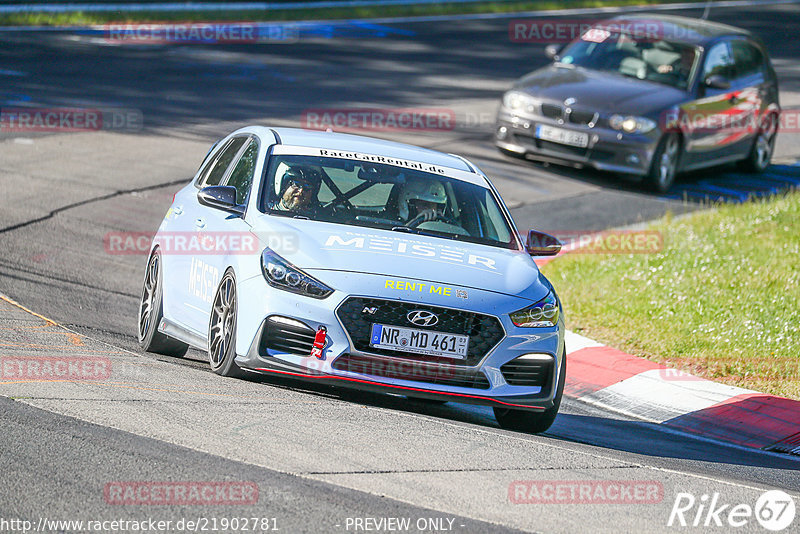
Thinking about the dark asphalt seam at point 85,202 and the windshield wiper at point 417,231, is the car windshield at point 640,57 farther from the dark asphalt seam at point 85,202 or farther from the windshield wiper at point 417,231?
the windshield wiper at point 417,231

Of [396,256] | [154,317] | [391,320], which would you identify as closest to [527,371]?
[391,320]

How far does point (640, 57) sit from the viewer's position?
17641 mm

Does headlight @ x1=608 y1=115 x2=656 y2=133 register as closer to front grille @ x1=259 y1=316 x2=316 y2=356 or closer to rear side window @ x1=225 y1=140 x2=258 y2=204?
rear side window @ x1=225 y1=140 x2=258 y2=204

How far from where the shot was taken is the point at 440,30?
29.6m

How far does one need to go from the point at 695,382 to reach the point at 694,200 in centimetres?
773

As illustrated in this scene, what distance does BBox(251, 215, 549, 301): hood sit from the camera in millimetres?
6996

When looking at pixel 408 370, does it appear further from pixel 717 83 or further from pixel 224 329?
pixel 717 83

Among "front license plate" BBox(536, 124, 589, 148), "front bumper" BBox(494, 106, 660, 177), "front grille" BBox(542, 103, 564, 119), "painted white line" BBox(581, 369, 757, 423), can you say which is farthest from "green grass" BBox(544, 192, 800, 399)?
"front grille" BBox(542, 103, 564, 119)

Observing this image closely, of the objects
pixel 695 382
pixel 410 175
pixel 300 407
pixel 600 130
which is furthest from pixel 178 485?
pixel 600 130

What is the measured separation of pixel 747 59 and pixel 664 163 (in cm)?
316

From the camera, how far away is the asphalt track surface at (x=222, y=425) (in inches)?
207

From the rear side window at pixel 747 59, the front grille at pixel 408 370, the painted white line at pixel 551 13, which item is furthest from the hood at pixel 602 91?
the painted white line at pixel 551 13

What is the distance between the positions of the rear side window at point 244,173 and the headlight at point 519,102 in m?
8.72

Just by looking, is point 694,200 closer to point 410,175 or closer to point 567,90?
point 567,90
